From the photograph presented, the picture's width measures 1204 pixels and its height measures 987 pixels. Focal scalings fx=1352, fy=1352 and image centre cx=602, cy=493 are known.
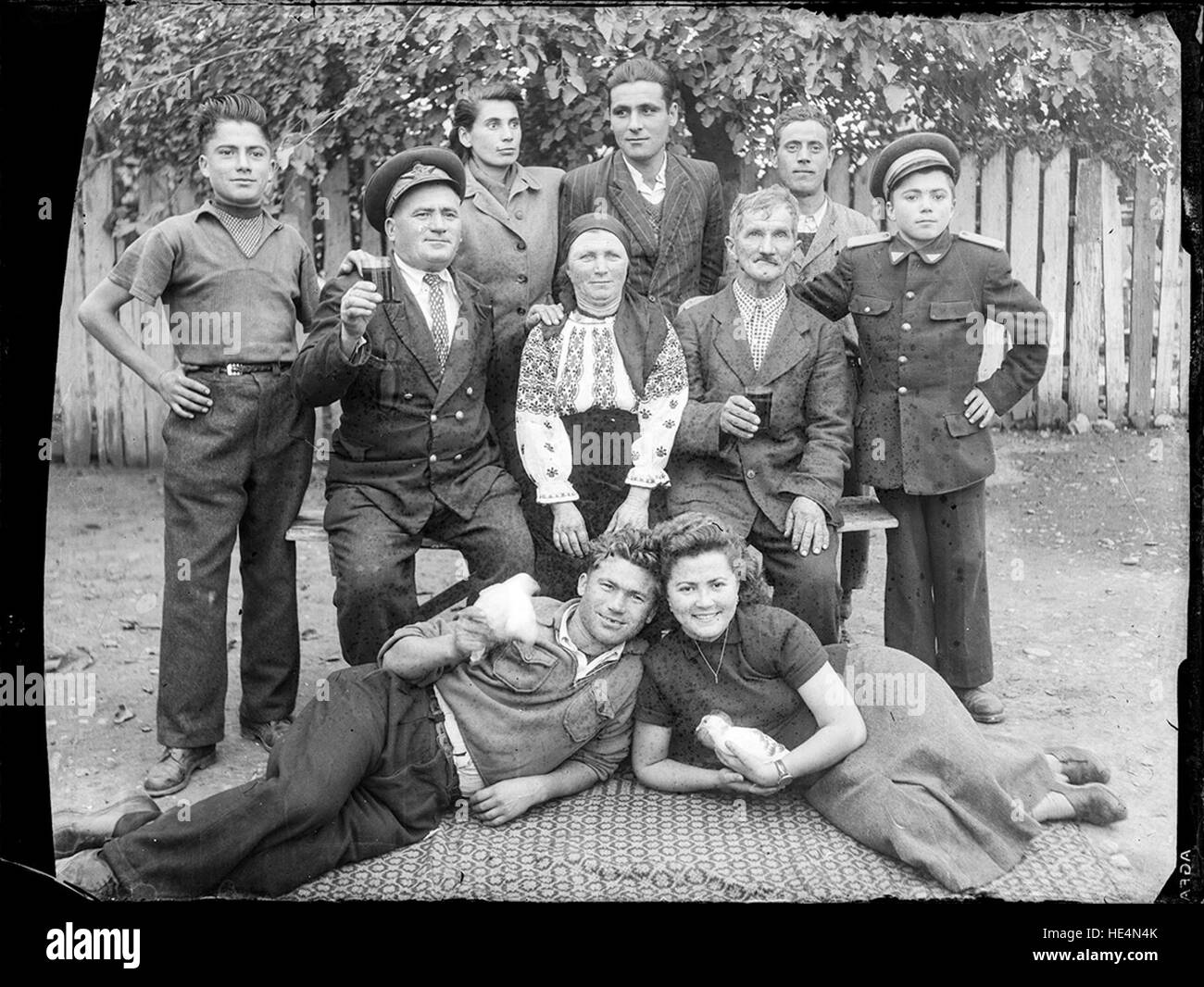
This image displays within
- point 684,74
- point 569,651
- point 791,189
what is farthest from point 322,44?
point 569,651

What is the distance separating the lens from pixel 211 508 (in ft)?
14.4

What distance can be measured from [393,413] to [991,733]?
2.22m

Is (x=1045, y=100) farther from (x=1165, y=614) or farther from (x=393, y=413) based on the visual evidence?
(x=393, y=413)

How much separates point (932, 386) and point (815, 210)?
74 cm

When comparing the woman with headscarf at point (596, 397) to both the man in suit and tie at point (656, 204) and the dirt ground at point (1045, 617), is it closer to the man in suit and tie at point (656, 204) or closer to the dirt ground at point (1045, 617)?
the man in suit and tie at point (656, 204)

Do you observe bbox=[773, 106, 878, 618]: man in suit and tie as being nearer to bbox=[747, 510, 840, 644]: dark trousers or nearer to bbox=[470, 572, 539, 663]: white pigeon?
bbox=[747, 510, 840, 644]: dark trousers

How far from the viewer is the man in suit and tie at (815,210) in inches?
177

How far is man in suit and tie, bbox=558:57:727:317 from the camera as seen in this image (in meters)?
4.59

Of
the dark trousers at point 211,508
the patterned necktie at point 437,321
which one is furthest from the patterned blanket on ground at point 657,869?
the patterned necktie at point 437,321

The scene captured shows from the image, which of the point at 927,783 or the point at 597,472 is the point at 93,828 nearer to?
the point at 597,472

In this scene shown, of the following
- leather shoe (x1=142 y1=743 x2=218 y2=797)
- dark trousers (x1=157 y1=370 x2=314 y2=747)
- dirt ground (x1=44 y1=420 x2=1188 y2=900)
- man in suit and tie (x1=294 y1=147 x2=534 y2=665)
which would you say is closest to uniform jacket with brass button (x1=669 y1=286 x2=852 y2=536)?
man in suit and tie (x1=294 y1=147 x2=534 y2=665)

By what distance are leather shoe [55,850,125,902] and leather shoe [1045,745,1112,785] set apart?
295 cm

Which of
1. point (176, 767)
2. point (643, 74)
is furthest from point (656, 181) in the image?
point (176, 767)

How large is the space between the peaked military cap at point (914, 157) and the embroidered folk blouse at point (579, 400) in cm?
96
